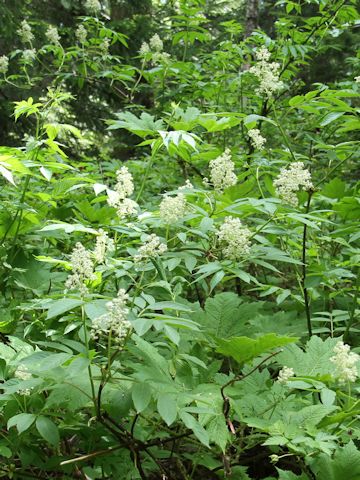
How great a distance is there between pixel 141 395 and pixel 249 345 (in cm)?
45

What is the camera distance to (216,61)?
205 inches

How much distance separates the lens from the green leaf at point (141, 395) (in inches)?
58.7

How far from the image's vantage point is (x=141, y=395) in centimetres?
153

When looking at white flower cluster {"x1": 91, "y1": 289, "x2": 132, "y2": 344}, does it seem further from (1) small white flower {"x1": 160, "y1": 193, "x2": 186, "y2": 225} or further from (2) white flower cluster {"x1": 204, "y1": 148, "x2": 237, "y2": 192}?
(2) white flower cluster {"x1": 204, "y1": 148, "x2": 237, "y2": 192}

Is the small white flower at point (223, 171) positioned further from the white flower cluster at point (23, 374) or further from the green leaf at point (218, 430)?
the white flower cluster at point (23, 374)

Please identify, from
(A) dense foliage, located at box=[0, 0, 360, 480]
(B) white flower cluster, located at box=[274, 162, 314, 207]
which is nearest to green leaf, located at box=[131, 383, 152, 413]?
(A) dense foliage, located at box=[0, 0, 360, 480]

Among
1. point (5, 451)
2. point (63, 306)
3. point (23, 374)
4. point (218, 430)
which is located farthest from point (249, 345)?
point (5, 451)

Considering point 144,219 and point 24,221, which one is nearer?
point 144,219

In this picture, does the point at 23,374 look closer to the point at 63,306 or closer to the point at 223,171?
the point at 63,306

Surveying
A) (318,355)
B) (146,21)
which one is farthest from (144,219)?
(146,21)

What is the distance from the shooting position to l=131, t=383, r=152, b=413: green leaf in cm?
149

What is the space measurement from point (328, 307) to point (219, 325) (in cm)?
131

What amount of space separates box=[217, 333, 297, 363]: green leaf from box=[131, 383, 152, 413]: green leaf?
376 mm

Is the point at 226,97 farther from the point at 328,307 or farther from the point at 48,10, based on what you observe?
the point at 48,10
